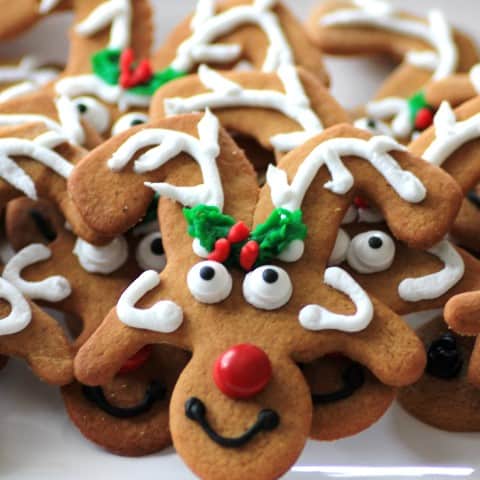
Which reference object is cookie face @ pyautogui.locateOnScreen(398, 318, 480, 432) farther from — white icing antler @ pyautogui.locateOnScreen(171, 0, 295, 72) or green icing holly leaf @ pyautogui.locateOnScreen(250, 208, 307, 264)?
white icing antler @ pyautogui.locateOnScreen(171, 0, 295, 72)

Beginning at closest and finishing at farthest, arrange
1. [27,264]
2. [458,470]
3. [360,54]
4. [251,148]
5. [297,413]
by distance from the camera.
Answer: [297,413] < [458,470] < [27,264] < [251,148] < [360,54]

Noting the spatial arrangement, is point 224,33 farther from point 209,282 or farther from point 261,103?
point 209,282

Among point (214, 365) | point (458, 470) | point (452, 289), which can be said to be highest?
point (214, 365)

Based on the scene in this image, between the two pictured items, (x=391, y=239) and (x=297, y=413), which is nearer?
(x=297, y=413)

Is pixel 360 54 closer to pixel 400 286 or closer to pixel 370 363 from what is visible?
pixel 400 286

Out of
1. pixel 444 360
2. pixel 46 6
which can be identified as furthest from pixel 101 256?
pixel 46 6

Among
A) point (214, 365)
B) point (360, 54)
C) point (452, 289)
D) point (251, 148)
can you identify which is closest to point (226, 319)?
point (214, 365)
